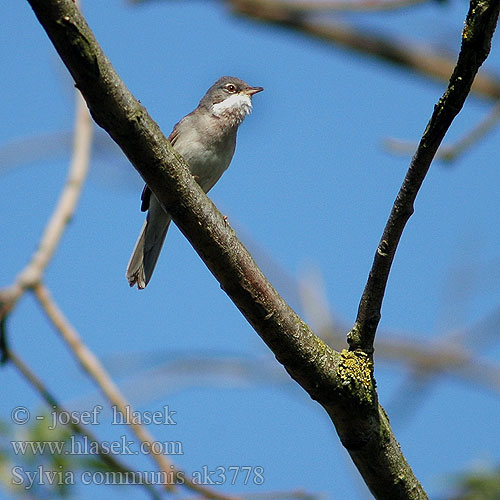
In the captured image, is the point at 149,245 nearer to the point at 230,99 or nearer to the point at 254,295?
the point at 230,99

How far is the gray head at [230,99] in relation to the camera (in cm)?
727

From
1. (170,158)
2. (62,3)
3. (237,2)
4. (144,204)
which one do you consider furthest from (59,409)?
(237,2)

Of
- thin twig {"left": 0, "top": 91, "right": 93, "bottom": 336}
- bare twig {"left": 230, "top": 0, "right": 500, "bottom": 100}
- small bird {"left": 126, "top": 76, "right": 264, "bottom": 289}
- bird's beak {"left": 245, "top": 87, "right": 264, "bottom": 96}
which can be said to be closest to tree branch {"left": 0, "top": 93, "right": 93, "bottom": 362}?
thin twig {"left": 0, "top": 91, "right": 93, "bottom": 336}

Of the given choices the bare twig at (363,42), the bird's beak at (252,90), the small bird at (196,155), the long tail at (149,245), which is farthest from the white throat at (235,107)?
the bare twig at (363,42)

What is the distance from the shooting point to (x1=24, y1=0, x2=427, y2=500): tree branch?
9.02 feet

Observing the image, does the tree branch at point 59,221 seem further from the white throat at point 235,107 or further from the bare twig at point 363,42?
the bare twig at point 363,42

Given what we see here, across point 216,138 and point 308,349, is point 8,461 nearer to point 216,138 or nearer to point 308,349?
point 308,349

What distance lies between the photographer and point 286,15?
9742mm

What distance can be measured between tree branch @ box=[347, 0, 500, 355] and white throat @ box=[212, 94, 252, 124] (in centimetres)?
425

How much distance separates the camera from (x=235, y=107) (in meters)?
7.36

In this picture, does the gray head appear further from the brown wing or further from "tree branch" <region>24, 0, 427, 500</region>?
"tree branch" <region>24, 0, 427, 500</region>

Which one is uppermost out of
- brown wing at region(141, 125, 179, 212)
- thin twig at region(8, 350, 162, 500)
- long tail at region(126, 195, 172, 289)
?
brown wing at region(141, 125, 179, 212)

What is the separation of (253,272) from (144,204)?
4117 mm

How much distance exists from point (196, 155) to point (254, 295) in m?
3.78
